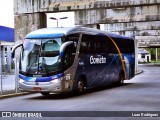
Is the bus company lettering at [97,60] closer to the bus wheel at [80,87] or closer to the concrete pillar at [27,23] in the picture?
the bus wheel at [80,87]

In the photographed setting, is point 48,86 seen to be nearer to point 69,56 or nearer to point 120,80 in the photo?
point 69,56

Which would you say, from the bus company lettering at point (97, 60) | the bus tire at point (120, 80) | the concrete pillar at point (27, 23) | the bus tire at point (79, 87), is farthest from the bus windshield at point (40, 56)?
the bus tire at point (120, 80)

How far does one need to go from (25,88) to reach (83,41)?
3701mm

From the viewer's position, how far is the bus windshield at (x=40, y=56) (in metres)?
17.9

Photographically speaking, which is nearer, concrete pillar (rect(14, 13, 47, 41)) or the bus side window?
the bus side window

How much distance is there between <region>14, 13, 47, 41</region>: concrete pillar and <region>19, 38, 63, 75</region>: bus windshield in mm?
6024

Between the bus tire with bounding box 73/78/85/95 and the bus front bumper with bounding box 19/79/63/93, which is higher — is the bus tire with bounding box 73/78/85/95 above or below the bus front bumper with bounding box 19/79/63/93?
below

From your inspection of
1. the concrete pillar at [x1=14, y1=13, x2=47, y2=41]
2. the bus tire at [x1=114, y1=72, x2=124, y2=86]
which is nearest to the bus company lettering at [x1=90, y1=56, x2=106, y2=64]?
the bus tire at [x1=114, y1=72, x2=124, y2=86]

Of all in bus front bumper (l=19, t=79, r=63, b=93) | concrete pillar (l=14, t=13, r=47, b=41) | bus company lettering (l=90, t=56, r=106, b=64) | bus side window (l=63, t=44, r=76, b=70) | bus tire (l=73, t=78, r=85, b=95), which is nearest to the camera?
bus front bumper (l=19, t=79, r=63, b=93)

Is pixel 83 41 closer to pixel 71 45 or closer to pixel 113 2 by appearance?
pixel 71 45

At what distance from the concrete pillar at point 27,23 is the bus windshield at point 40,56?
19.8 feet

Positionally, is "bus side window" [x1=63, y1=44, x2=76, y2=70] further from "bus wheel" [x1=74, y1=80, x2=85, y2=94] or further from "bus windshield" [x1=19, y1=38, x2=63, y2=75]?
"bus wheel" [x1=74, y1=80, x2=85, y2=94]

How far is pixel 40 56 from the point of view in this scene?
59.2 feet

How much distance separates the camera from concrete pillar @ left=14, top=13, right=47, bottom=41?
24.5m
